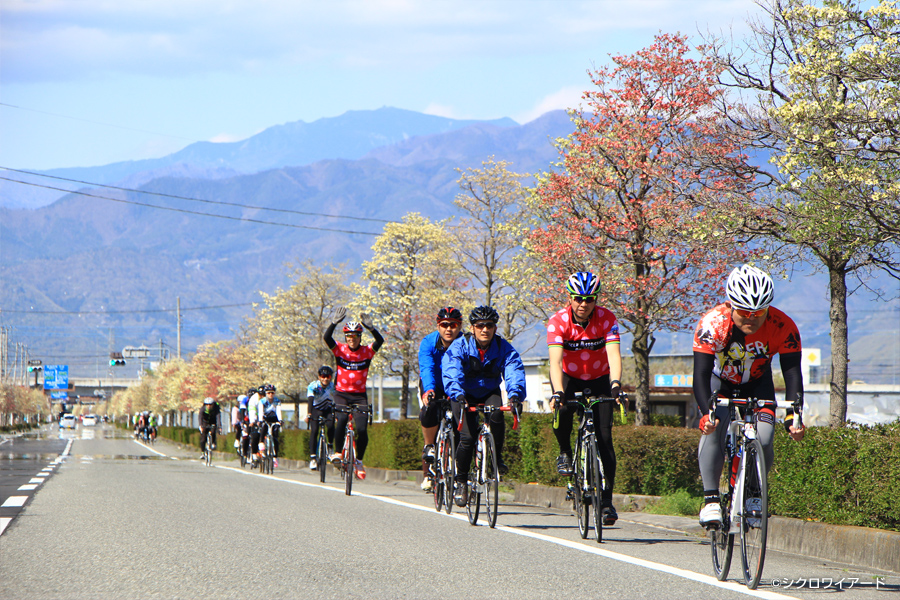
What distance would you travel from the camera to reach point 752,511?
6.05 m

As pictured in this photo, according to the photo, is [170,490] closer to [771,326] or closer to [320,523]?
[320,523]

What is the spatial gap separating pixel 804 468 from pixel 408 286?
129ft

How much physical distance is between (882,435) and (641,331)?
43.4 feet

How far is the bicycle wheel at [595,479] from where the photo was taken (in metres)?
7.98

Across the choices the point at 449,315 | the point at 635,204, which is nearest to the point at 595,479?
the point at 449,315

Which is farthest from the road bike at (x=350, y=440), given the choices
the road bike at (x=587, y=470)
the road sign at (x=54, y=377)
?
the road sign at (x=54, y=377)

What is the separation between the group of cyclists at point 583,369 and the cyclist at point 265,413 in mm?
8156

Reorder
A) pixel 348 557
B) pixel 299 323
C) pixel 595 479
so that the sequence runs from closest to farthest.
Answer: pixel 348 557 → pixel 595 479 → pixel 299 323

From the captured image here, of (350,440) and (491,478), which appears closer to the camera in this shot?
(491,478)

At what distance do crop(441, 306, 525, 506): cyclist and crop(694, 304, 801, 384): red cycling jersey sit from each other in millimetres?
3005

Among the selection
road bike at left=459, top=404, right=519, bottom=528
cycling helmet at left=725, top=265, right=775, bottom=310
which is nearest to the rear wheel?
road bike at left=459, top=404, right=519, bottom=528

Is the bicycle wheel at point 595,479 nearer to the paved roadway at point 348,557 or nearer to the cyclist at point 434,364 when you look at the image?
the paved roadway at point 348,557

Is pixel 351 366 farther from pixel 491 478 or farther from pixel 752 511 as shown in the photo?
pixel 752 511

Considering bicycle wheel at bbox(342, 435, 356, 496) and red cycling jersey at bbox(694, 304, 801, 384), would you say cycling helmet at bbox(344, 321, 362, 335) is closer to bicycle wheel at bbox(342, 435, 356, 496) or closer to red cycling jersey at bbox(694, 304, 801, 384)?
bicycle wheel at bbox(342, 435, 356, 496)
